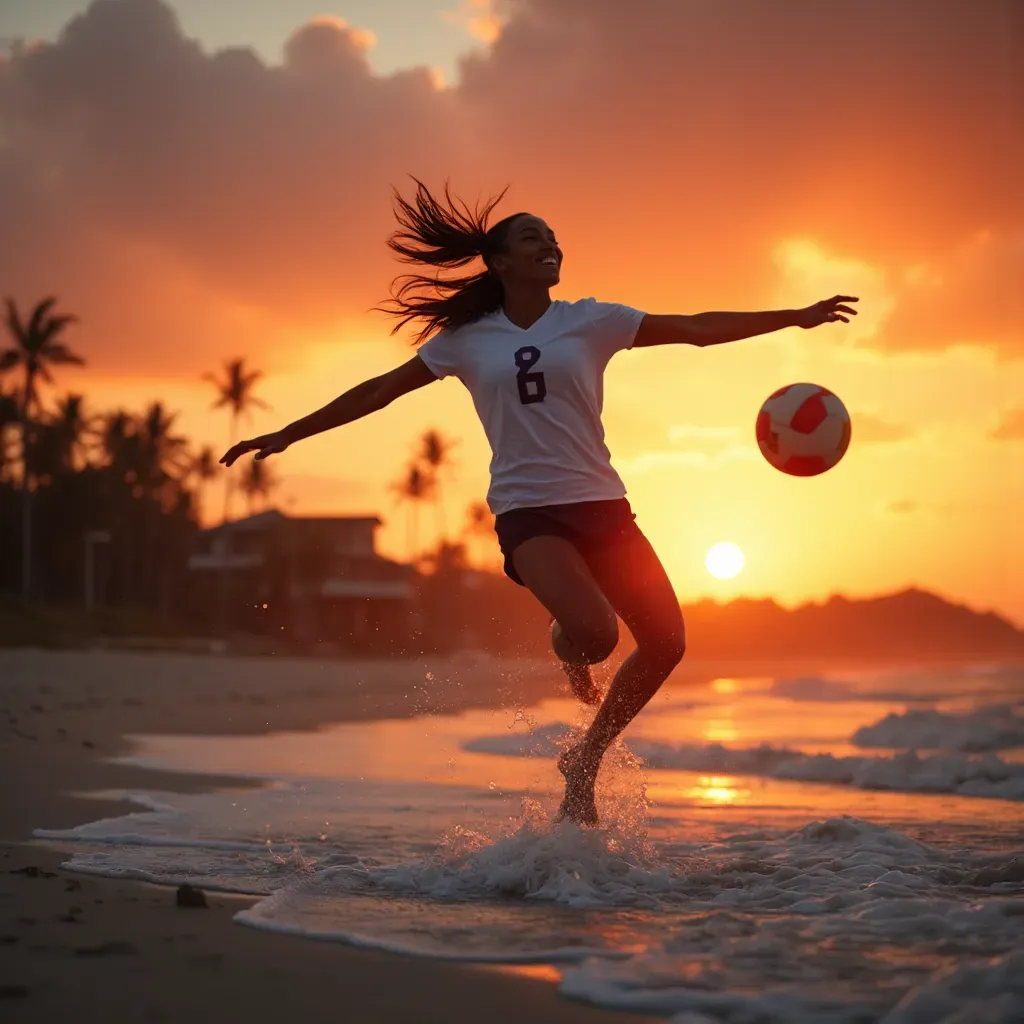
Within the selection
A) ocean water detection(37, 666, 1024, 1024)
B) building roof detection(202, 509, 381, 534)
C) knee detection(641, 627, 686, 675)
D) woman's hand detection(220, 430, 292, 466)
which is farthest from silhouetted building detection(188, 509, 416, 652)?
knee detection(641, 627, 686, 675)

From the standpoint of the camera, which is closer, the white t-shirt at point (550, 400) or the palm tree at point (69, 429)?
the white t-shirt at point (550, 400)

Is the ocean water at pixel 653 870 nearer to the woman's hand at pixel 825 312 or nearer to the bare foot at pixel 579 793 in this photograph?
the bare foot at pixel 579 793

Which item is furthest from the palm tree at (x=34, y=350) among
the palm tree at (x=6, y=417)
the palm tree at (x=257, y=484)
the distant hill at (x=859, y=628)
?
the distant hill at (x=859, y=628)

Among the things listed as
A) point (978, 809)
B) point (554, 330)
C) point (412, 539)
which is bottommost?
point (978, 809)

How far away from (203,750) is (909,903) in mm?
7575

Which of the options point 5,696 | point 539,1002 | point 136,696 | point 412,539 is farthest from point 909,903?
point 412,539

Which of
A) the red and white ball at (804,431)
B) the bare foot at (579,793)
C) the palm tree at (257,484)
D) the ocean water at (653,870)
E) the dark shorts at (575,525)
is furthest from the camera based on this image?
the palm tree at (257,484)

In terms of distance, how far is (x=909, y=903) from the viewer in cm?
404

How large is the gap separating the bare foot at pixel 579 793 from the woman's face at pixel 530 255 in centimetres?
195

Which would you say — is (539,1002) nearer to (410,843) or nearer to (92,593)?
(410,843)

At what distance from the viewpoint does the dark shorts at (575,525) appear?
488 centimetres

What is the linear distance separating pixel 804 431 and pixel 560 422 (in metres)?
1.43

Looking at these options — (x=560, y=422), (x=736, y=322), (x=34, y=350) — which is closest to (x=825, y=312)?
(x=736, y=322)

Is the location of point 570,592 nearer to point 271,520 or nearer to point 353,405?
point 353,405
